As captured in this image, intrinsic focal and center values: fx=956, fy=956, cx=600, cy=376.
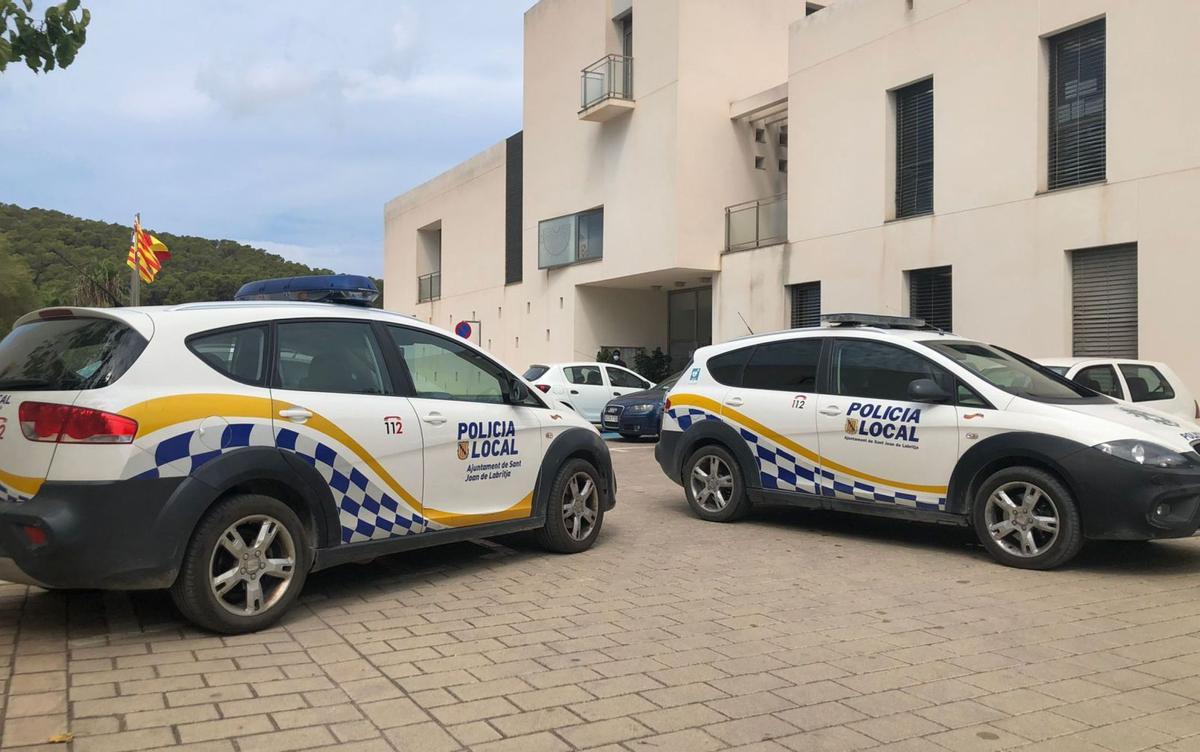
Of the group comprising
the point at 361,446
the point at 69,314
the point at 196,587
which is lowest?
the point at 196,587

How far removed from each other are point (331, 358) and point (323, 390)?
Answer: 9.7 inches

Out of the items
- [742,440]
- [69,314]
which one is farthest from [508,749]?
[742,440]

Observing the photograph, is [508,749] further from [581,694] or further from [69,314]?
[69,314]

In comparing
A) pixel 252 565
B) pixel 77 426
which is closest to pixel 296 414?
pixel 252 565

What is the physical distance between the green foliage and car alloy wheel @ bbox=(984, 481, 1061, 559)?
30.7 meters

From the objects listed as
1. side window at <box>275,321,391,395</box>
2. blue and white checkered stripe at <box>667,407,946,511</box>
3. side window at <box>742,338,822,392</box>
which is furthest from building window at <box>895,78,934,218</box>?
side window at <box>275,321,391,395</box>

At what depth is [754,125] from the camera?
2322 cm

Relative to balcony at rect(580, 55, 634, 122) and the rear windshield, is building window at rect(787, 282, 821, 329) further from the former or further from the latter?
the rear windshield

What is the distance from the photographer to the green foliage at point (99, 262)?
36906 millimetres

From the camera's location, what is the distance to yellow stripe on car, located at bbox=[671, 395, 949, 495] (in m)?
7.18

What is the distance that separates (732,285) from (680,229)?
1.76m

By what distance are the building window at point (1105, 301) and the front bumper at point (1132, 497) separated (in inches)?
334

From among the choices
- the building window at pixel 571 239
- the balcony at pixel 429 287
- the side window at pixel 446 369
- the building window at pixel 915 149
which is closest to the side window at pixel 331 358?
the side window at pixel 446 369

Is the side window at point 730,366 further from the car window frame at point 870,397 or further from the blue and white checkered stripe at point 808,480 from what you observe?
the car window frame at point 870,397
